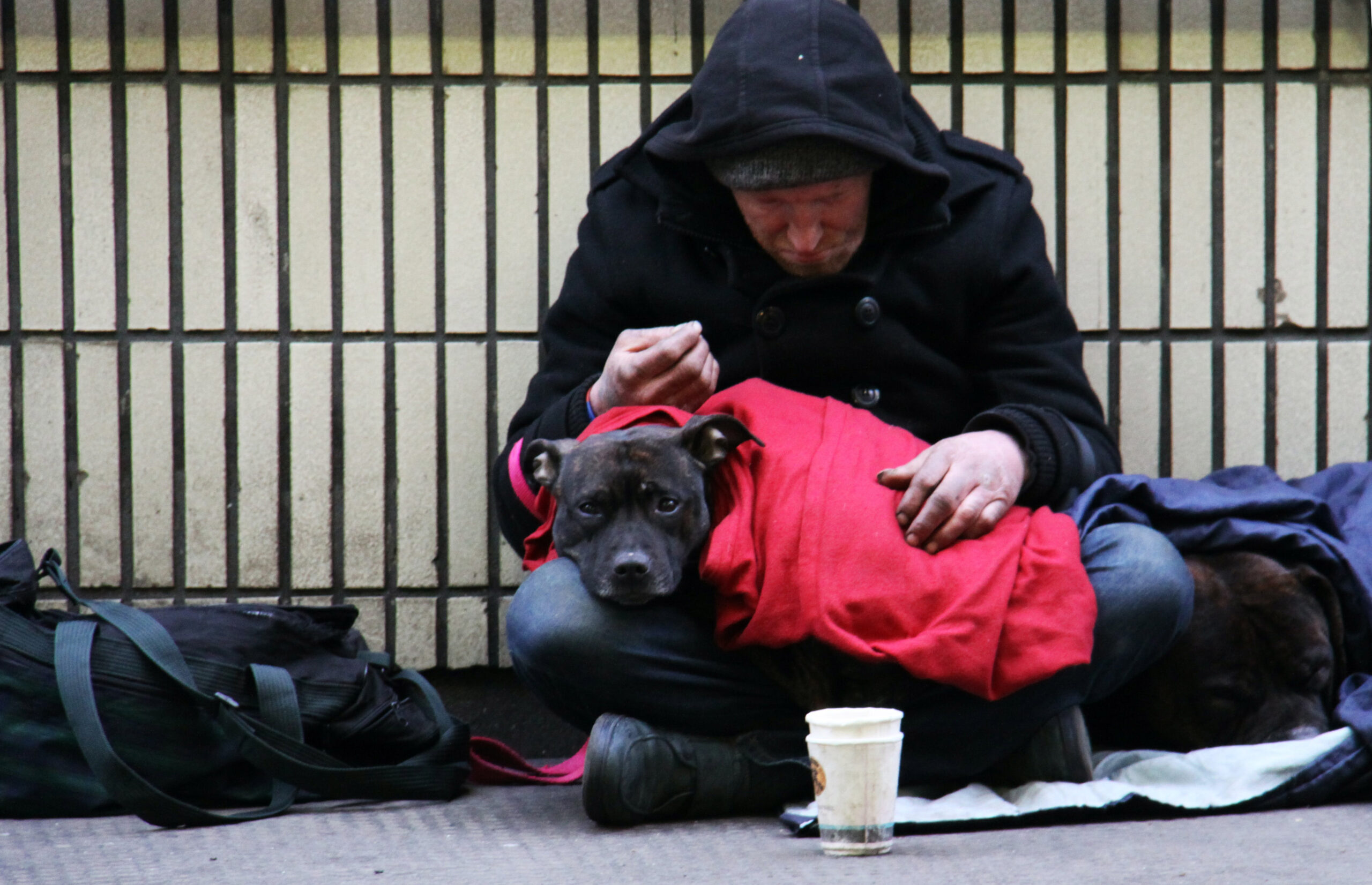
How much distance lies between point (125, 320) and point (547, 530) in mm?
1193

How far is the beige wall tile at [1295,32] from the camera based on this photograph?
2.96m

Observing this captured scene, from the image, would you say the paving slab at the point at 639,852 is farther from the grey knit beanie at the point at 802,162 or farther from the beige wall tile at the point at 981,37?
the beige wall tile at the point at 981,37

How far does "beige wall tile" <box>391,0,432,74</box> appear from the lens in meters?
2.93

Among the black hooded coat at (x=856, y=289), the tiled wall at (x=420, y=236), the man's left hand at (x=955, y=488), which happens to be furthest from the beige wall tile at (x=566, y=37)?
the man's left hand at (x=955, y=488)

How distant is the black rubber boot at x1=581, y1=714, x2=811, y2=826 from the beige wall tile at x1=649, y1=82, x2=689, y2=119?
→ 4.64ft

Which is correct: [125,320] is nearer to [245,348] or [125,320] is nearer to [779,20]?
[245,348]

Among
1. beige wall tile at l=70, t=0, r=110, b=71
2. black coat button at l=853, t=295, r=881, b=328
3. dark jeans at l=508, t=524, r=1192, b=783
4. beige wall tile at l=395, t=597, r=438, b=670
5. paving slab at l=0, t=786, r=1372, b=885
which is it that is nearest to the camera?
paving slab at l=0, t=786, r=1372, b=885

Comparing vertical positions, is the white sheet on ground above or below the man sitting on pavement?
below

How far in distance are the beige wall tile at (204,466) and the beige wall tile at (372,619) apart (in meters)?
0.27

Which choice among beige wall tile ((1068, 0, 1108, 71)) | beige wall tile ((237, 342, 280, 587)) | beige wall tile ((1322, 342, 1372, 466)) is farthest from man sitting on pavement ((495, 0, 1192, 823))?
beige wall tile ((1322, 342, 1372, 466))

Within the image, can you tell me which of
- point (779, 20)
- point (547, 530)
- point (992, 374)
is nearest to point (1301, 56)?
point (992, 374)

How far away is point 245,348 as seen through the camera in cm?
296

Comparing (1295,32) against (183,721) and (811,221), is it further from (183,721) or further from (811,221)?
(183,721)

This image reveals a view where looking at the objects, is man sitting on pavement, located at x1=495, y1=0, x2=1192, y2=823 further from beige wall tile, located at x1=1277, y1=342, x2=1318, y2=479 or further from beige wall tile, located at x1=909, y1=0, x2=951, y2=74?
beige wall tile, located at x1=1277, y1=342, x2=1318, y2=479
